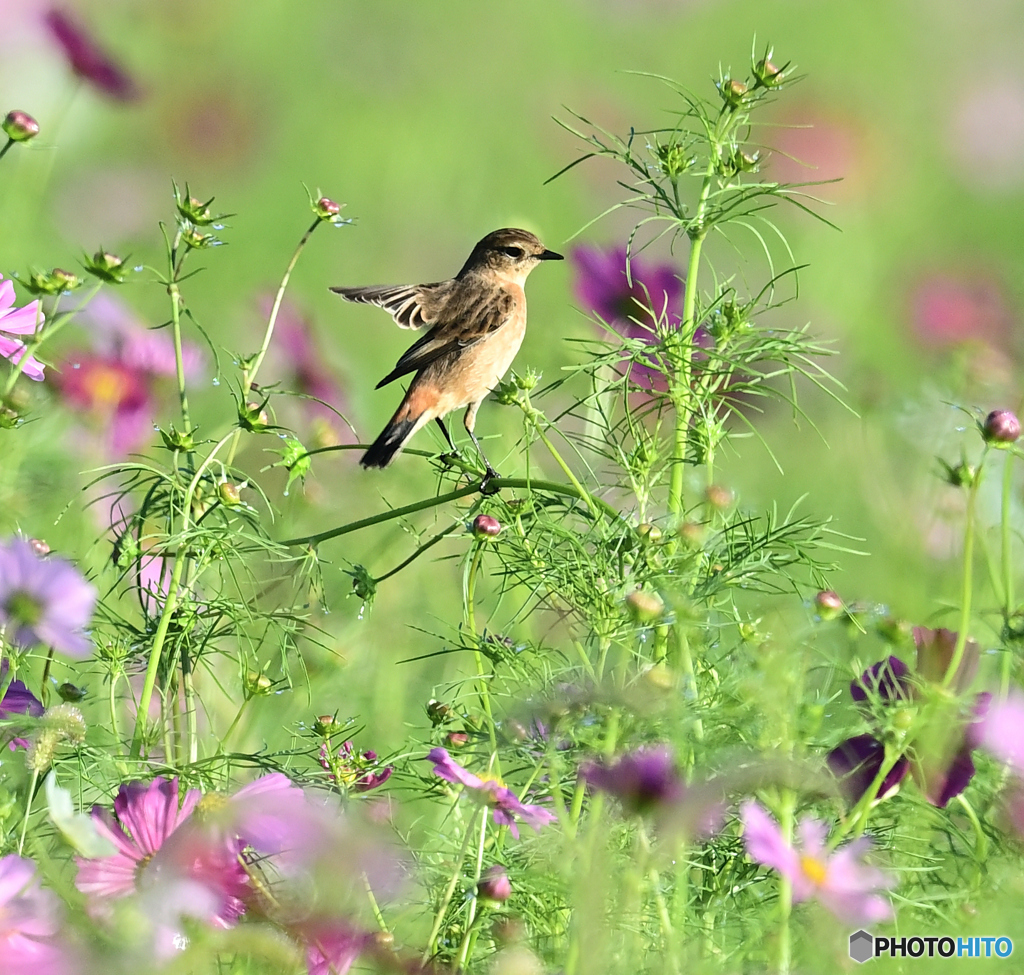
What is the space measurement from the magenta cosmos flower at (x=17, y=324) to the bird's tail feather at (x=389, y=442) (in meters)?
0.51

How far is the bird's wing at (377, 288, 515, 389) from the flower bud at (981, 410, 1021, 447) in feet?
2.85

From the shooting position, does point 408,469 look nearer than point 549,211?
Yes

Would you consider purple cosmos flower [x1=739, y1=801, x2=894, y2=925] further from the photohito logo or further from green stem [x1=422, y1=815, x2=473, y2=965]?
green stem [x1=422, y1=815, x2=473, y2=965]

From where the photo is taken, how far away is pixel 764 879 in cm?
117

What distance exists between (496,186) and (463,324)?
9.43 ft

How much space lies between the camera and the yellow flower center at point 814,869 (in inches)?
37.3

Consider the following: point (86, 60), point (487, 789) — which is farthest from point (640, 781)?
point (86, 60)

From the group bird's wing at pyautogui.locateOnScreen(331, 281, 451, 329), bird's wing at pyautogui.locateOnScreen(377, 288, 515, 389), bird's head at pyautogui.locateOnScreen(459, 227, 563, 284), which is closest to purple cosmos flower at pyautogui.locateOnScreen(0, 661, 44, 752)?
bird's wing at pyautogui.locateOnScreen(331, 281, 451, 329)

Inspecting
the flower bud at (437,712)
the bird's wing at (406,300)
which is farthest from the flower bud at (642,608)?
the bird's wing at (406,300)

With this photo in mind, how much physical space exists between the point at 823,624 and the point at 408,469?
1.13 meters

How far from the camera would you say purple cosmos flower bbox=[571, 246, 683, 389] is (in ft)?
4.96

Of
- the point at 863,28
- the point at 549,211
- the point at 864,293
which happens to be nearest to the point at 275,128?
the point at 549,211

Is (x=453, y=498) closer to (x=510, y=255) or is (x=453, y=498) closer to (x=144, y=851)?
(x=144, y=851)

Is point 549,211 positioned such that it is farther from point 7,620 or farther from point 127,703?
point 7,620
